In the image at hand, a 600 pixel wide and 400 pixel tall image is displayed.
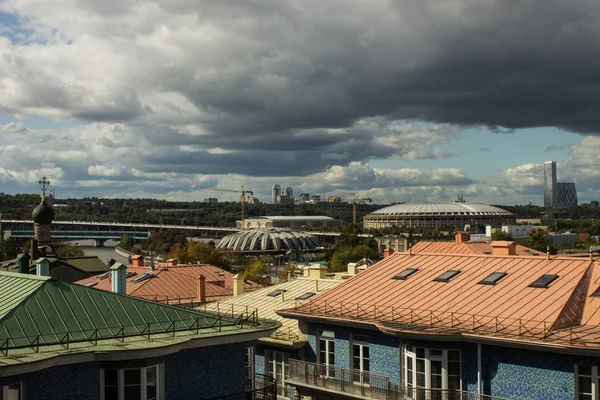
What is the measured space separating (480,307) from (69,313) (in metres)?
14.7

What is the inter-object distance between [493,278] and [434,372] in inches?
217

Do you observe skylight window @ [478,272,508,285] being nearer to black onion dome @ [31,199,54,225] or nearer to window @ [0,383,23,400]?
window @ [0,383,23,400]

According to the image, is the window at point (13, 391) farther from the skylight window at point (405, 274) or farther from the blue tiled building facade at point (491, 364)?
the skylight window at point (405, 274)

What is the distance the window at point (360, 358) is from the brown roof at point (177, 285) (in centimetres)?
1785

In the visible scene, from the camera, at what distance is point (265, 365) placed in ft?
109

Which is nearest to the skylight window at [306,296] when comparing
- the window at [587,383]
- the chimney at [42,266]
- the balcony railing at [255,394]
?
the chimney at [42,266]

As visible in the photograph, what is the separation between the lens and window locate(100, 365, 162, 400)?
18422mm

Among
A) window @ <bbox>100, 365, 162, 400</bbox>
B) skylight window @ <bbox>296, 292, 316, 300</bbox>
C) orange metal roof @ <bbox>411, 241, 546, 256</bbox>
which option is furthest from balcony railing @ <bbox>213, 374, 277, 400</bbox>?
orange metal roof @ <bbox>411, 241, 546, 256</bbox>

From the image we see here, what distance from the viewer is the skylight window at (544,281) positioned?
2751 cm

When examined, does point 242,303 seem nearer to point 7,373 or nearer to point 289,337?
point 289,337

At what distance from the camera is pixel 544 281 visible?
27.8 m

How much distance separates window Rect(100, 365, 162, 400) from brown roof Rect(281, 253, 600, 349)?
10.2m

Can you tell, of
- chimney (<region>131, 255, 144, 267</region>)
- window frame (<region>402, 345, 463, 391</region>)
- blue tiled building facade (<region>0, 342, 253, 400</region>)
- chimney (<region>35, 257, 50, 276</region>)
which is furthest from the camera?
chimney (<region>131, 255, 144, 267</region>)

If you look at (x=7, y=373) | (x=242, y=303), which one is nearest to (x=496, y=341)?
(x=7, y=373)
